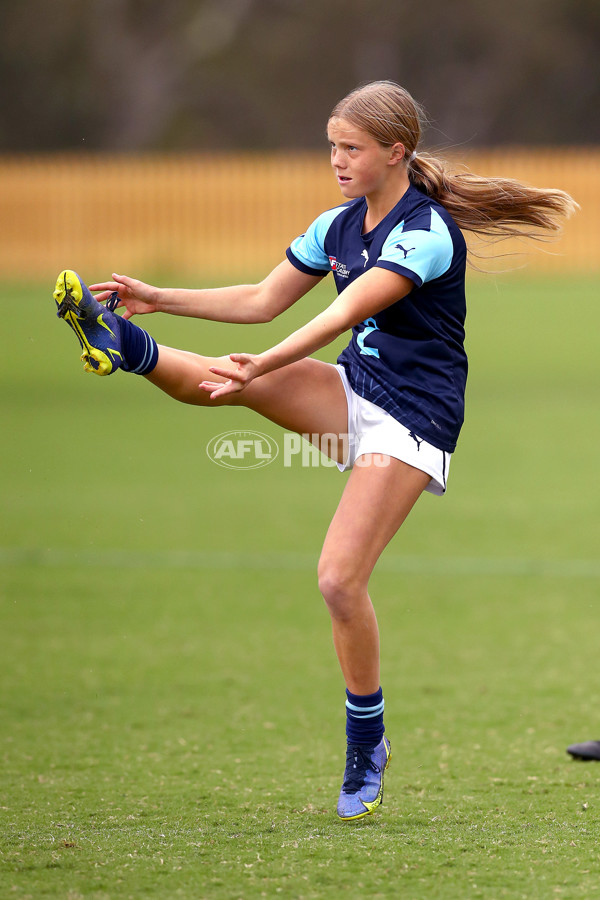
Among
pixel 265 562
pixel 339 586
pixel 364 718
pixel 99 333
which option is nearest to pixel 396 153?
pixel 99 333

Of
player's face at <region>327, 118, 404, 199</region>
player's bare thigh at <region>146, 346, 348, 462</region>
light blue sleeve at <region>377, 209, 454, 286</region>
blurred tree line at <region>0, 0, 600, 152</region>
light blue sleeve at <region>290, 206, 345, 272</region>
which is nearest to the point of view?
light blue sleeve at <region>377, 209, 454, 286</region>

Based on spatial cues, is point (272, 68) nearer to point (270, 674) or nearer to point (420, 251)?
point (270, 674)

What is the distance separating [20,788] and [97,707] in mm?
1236

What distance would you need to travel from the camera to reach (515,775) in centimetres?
433

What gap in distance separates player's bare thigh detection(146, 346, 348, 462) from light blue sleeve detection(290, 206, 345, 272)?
0.34 metres

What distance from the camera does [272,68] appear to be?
36.5m

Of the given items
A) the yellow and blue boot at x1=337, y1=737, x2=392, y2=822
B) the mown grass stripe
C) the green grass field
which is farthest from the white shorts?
the mown grass stripe

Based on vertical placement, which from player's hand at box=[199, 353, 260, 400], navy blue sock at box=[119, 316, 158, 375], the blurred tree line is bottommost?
the blurred tree line

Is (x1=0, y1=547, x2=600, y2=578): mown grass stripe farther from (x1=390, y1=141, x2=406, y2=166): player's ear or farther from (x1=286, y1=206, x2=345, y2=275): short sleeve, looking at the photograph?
(x1=390, y1=141, x2=406, y2=166): player's ear

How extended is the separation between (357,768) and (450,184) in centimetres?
178

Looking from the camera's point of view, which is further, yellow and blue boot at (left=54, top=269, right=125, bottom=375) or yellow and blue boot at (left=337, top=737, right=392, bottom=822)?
yellow and blue boot at (left=337, top=737, right=392, bottom=822)

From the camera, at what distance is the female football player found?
354cm

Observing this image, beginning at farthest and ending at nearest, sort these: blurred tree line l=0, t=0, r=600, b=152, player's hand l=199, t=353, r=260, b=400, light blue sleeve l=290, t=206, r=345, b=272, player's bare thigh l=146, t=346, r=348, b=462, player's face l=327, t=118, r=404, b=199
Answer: blurred tree line l=0, t=0, r=600, b=152 → light blue sleeve l=290, t=206, r=345, b=272 → player's bare thigh l=146, t=346, r=348, b=462 → player's face l=327, t=118, r=404, b=199 → player's hand l=199, t=353, r=260, b=400

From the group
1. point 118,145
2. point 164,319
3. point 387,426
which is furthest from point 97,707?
point 118,145
